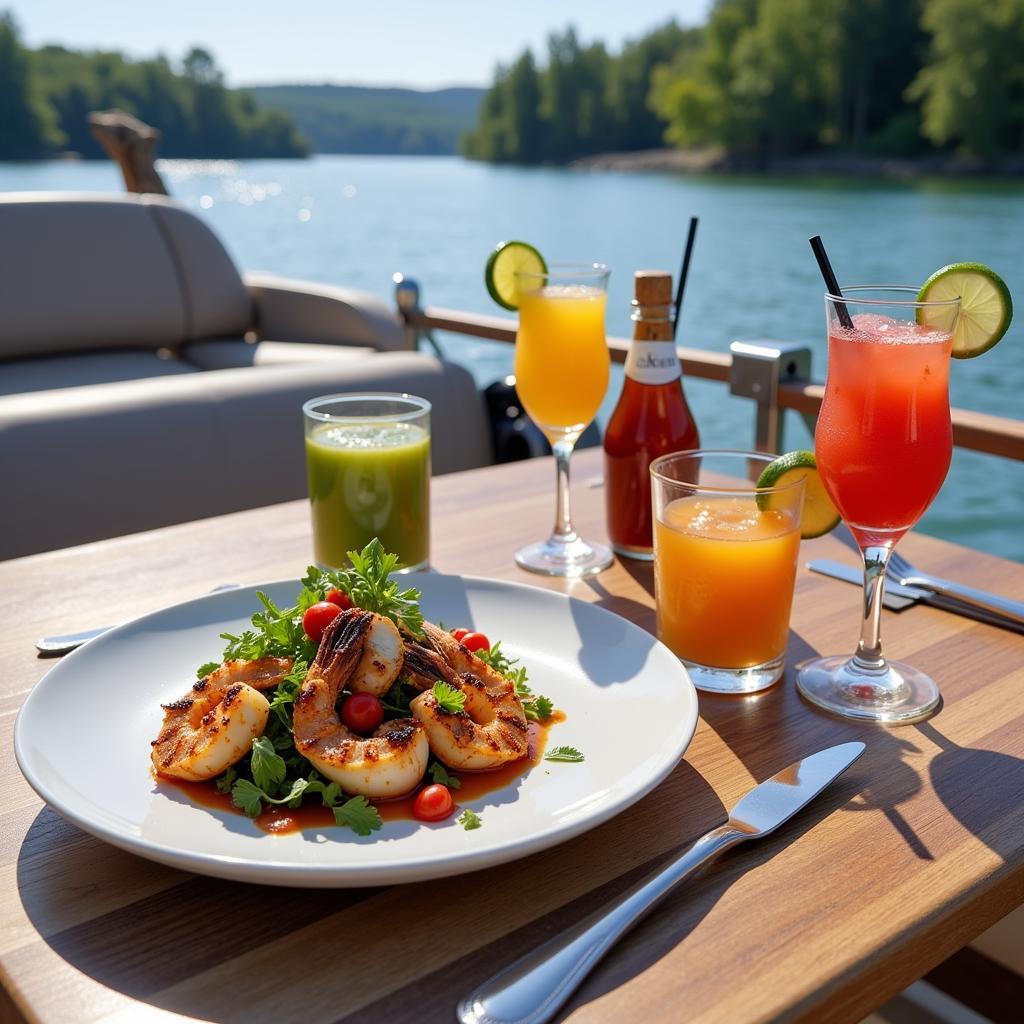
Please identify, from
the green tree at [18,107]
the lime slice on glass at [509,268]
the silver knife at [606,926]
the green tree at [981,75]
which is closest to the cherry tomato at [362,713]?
the silver knife at [606,926]

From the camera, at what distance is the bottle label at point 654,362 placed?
1.30 meters

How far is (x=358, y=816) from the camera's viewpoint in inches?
28.1

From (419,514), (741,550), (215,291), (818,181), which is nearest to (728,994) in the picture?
(741,550)

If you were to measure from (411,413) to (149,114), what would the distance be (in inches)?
1405

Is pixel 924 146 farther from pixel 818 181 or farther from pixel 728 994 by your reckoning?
pixel 728 994

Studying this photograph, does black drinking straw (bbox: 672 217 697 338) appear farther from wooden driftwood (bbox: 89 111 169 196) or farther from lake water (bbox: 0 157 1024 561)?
wooden driftwood (bbox: 89 111 169 196)

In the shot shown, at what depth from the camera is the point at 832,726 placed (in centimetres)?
92

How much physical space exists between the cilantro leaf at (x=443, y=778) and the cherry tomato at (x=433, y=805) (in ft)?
0.10

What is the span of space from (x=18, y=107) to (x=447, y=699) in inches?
1464

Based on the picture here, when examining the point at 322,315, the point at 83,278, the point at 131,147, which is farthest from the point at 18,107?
the point at 322,315

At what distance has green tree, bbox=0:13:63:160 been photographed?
32031mm

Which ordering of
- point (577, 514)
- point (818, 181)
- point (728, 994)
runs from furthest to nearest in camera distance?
point (818, 181) < point (577, 514) < point (728, 994)

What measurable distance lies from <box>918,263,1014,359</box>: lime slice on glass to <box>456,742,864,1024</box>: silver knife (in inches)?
15.3

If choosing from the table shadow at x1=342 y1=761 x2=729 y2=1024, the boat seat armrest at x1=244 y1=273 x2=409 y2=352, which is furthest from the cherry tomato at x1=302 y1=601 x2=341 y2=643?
the boat seat armrest at x1=244 y1=273 x2=409 y2=352
